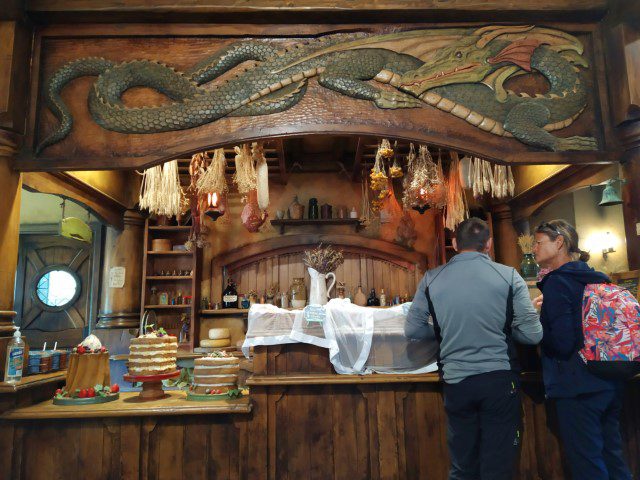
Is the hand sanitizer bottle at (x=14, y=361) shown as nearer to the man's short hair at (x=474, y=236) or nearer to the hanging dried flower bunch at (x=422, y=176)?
the man's short hair at (x=474, y=236)

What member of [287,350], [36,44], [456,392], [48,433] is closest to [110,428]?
[48,433]

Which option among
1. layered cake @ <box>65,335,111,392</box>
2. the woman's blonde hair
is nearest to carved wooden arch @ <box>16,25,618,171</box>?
the woman's blonde hair

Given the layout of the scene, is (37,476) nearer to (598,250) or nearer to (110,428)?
(110,428)

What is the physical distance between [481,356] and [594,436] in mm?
672

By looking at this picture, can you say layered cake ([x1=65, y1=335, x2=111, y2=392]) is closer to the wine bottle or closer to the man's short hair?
the man's short hair

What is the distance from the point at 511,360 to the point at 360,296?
12.8 feet

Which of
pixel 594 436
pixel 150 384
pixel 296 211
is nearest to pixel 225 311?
pixel 296 211

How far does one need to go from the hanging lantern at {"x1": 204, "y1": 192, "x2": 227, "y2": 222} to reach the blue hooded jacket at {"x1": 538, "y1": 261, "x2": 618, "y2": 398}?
3640mm

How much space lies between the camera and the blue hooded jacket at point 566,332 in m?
2.37

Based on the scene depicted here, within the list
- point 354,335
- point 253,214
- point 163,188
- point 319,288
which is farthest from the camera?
point 253,214

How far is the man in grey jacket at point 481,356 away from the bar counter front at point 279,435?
0.54 m

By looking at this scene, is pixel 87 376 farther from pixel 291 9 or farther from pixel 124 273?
pixel 124 273

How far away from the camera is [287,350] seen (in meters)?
2.96

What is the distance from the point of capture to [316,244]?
6.59 meters
